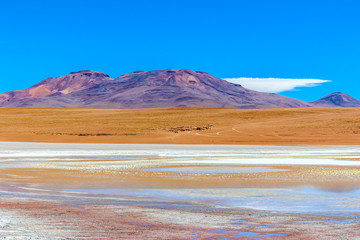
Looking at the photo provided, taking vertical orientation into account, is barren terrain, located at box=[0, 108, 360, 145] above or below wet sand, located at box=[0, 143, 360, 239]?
above

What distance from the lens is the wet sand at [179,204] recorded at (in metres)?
9.02

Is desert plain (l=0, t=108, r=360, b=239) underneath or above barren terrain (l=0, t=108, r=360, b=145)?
underneath

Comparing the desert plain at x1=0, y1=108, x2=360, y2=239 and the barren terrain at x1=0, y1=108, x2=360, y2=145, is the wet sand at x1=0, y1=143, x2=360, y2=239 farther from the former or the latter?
the barren terrain at x1=0, y1=108, x2=360, y2=145

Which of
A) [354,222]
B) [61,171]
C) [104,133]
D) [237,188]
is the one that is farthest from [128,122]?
[354,222]

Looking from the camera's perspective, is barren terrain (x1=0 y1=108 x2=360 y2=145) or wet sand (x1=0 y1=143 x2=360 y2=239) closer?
wet sand (x1=0 y1=143 x2=360 y2=239)

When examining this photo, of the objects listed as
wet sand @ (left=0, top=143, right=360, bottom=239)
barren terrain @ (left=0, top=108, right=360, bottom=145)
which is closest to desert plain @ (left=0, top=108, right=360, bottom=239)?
wet sand @ (left=0, top=143, right=360, bottom=239)

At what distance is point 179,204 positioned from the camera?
12.4m

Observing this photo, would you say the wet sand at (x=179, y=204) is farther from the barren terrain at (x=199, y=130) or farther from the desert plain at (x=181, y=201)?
the barren terrain at (x=199, y=130)

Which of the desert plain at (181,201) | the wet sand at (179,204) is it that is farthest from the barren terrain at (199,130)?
the wet sand at (179,204)

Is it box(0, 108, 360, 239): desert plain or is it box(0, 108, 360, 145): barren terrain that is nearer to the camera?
box(0, 108, 360, 239): desert plain

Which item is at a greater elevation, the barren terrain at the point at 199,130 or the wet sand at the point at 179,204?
the barren terrain at the point at 199,130

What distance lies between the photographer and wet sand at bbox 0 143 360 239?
9.02 metres

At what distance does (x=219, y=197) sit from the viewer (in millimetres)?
13727

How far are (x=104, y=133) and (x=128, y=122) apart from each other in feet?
47.0
